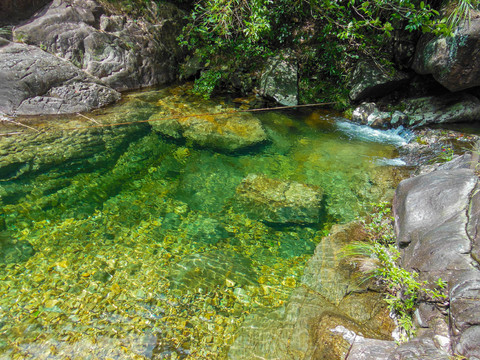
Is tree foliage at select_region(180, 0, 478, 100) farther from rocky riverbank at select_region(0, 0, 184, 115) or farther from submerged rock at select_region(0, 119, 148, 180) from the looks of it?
submerged rock at select_region(0, 119, 148, 180)

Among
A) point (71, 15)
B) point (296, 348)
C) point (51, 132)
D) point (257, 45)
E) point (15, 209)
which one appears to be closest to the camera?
point (296, 348)

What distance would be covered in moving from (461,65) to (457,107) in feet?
3.56

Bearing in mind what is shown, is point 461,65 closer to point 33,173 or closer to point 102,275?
point 102,275

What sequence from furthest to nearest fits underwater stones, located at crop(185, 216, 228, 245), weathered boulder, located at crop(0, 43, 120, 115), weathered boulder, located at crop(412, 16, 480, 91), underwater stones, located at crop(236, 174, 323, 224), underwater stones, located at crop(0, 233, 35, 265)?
weathered boulder, located at crop(0, 43, 120, 115) → weathered boulder, located at crop(412, 16, 480, 91) → underwater stones, located at crop(236, 174, 323, 224) → underwater stones, located at crop(185, 216, 228, 245) → underwater stones, located at crop(0, 233, 35, 265)

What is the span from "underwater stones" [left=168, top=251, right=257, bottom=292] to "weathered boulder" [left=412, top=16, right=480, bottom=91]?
6.42 meters

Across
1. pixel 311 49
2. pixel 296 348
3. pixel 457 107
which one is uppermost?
pixel 311 49

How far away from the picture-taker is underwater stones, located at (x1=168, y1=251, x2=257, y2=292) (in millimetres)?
3359

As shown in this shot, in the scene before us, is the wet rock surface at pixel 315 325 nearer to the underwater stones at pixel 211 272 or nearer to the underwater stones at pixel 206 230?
the underwater stones at pixel 211 272

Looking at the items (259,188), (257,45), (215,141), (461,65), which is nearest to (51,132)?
(215,141)

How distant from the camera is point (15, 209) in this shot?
4340 mm

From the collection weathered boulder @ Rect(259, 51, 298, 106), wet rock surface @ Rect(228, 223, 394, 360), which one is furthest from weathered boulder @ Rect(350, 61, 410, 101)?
wet rock surface @ Rect(228, 223, 394, 360)

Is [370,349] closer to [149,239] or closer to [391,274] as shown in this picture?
[391,274]

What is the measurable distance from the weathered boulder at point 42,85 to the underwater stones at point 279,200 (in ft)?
17.0

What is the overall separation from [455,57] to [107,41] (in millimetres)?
8796
